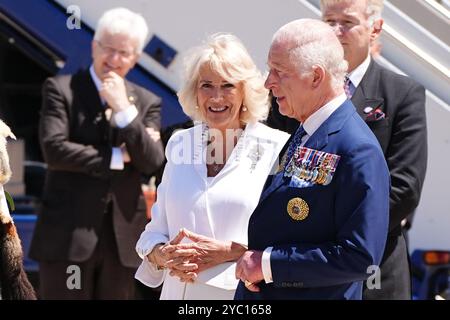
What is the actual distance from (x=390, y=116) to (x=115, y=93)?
175 centimetres

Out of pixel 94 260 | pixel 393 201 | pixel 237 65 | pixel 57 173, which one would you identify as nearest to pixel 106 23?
pixel 57 173

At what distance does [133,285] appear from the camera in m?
5.45

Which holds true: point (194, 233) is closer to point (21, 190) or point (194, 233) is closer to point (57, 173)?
point (57, 173)

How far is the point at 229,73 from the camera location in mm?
3922

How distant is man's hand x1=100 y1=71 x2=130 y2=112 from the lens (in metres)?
5.32

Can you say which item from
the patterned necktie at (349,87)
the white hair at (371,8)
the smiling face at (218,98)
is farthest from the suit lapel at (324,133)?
the white hair at (371,8)

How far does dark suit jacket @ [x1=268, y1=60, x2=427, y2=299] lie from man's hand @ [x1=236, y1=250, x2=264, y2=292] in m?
0.85

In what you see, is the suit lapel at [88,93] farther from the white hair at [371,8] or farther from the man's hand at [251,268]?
the man's hand at [251,268]

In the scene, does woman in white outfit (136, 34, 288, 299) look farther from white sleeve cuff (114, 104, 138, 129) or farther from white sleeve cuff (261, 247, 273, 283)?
white sleeve cuff (114, 104, 138, 129)

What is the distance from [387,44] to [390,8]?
180mm

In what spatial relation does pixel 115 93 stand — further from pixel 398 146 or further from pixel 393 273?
pixel 393 273

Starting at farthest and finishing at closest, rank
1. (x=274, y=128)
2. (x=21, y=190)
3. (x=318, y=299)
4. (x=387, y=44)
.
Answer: (x=21, y=190) < (x=387, y=44) < (x=274, y=128) < (x=318, y=299)
